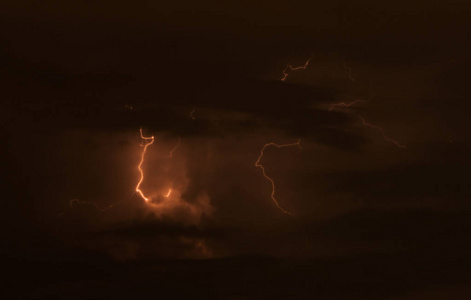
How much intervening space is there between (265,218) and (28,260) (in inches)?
52.5

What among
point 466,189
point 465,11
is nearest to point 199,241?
point 466,189

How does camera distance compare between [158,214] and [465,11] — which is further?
[465,11]

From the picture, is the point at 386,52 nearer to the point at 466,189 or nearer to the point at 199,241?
Result: the point at 466,189

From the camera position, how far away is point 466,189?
8.54 ft

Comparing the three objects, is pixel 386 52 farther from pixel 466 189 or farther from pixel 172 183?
pixel 172 183

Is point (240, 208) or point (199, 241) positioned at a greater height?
point (240, 208)

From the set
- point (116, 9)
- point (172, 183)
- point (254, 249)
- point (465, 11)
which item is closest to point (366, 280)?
point (254, 249)

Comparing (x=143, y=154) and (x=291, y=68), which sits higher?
(x=291, y=68)

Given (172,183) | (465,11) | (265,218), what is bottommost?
(265,218)

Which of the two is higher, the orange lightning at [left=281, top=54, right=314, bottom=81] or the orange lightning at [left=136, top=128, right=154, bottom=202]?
the orange lightning at [left=281, top=54, right=314, bottom=81]

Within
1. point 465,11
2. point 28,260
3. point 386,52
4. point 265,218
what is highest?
point 465,11

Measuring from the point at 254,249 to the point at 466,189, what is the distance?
129 cm

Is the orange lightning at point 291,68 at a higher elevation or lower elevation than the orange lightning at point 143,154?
higher

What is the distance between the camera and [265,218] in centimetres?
A: 255
